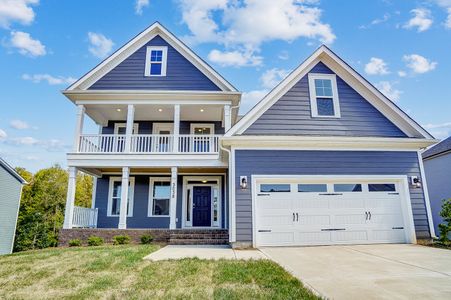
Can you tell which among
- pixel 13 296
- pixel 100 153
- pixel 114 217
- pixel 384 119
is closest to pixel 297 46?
pixel 384 119

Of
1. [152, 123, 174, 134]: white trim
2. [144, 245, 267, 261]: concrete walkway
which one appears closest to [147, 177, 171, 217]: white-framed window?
[152, 123, 174, 134]: white trim

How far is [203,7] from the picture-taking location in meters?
11.2

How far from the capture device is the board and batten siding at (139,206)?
12.7 metres

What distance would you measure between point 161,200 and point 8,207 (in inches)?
373

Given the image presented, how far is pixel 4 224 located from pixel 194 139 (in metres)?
12.1

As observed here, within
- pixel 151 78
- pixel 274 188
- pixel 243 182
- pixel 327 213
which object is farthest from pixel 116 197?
pixel 327 213

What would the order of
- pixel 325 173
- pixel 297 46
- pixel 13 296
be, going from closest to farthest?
1. pixel 13 296
2. pixel 325 173
3. pixel 297 46

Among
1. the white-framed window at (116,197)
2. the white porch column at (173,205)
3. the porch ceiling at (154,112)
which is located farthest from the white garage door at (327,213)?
the white-framed window at (116,197)

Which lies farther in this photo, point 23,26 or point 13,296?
point 23,26

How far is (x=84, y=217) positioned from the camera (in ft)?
38.4

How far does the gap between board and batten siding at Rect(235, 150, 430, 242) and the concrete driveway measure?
2.02 m

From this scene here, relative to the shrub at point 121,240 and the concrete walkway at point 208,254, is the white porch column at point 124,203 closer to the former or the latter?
the shrub at point 121,240

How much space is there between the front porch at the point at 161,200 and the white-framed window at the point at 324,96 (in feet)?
17.7

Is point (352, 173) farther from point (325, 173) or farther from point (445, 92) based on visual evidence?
point (445, 92)
